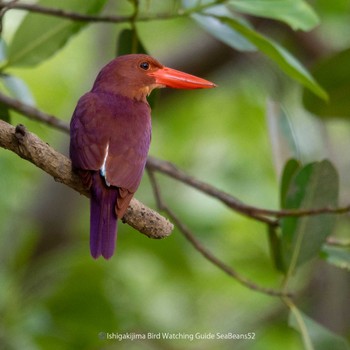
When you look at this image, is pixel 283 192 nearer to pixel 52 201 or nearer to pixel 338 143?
pixel 52 201

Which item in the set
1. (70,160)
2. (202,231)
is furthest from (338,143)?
(70,160)

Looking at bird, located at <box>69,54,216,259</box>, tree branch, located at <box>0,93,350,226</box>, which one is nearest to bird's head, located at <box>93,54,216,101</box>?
bird, located at <box>69,54,216,259</box>

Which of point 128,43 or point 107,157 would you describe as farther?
point 128,43

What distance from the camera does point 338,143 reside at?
579cm

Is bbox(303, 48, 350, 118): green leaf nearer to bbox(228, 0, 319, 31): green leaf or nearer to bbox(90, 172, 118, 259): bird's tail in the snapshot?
bbox(228, 0, 319, 31): green leaf

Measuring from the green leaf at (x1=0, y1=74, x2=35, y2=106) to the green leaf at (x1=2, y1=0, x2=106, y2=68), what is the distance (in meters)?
0.09

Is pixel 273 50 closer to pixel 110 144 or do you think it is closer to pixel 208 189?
pixel 208 189

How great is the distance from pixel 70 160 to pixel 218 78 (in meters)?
3.26

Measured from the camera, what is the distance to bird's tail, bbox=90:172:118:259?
7.93 ft

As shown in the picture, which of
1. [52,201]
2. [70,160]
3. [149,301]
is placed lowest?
[149,301]

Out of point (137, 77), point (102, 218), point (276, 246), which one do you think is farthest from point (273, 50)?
point (102, 218)

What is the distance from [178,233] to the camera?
4738 millimetres

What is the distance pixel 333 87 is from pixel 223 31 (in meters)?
0.48

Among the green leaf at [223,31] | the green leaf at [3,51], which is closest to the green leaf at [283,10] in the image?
the green leaf at [223,31]
